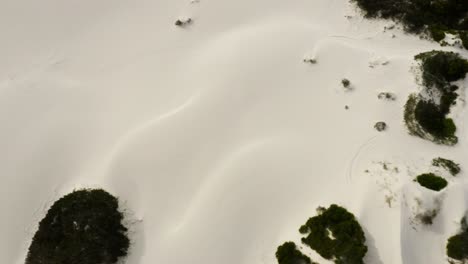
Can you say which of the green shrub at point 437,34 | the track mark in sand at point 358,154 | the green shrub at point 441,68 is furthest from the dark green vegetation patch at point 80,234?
the green shrub at point 437,34

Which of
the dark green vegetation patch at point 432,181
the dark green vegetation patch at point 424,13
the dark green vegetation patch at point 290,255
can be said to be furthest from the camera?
the dark green vegetation patch at point 424,13

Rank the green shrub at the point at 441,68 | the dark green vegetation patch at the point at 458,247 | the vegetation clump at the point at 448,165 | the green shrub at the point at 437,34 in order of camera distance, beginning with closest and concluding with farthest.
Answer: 1. the dark green vegetation patch at the point at 458,247
2. the vegetation clump at the point at 448,165
3. the green shrub at the point at 441,68
4. the green shrub at the point at 437,34

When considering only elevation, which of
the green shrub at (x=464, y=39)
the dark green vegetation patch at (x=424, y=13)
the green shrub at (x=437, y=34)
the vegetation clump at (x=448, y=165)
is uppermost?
the dark green vegetation patch at (x=424, y=13)

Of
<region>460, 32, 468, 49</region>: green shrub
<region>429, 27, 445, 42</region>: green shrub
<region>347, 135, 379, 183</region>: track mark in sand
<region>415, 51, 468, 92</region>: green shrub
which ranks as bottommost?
<region>347, 135, 379, 183</region>: track mark in sand

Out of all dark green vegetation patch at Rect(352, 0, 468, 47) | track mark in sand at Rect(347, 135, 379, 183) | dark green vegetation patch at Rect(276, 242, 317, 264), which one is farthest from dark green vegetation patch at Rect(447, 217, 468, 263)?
dark green vegetation patch at Rect(352, 0, 468, 47)

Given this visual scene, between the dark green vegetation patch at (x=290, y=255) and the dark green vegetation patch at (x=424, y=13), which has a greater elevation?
the dark green vegetation patch at (x=424, y=13)

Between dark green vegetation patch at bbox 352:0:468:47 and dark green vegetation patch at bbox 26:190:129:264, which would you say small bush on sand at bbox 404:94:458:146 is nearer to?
dark green vegetation patch at bbox 352:0:468:47

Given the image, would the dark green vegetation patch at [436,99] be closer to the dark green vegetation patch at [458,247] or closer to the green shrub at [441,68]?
the green shrub at [441,68]

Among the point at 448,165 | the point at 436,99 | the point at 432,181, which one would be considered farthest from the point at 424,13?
the point at 432,181
